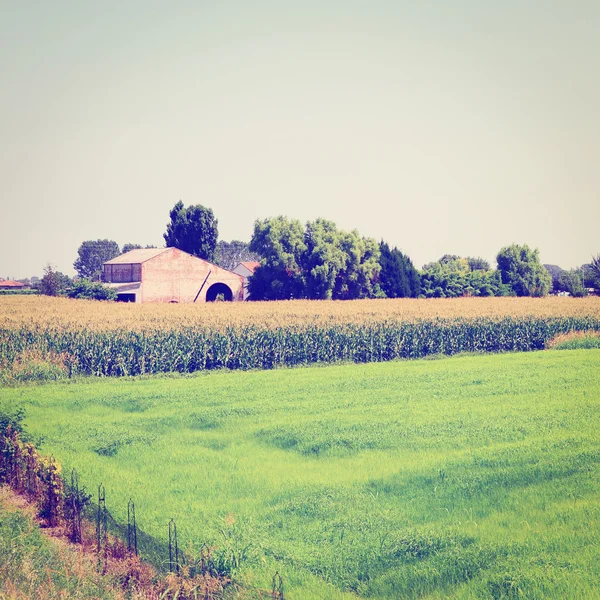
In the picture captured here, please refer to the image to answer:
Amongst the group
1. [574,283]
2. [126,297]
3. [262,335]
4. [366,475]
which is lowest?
[366,475]

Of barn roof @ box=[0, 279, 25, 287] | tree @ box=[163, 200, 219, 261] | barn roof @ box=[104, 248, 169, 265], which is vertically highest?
tree @ box=[163, 200, 219, 261]

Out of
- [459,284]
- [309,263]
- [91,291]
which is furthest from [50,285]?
[459,284]

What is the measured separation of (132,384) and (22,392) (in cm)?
345

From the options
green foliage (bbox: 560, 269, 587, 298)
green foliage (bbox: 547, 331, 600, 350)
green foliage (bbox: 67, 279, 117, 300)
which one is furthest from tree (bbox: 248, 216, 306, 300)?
green foliage (bbox: 547, 331, 600, 350)

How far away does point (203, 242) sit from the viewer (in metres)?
87.2

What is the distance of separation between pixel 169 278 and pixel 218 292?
787 cm

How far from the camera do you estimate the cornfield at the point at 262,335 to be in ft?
89.2

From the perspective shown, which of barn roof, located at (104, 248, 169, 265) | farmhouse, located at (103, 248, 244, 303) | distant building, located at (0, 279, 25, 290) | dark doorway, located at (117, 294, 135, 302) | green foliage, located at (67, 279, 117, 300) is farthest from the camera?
distant building, located at (0, 279, 25, 290)

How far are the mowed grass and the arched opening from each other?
4464cm

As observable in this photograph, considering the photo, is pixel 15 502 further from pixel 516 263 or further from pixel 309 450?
pixel 516 263

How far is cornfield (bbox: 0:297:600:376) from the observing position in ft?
89.2

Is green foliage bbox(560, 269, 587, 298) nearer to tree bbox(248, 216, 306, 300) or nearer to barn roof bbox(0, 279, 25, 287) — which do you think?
tree bbox(248, 216, 306, 300)

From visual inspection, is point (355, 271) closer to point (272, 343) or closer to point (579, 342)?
point (579, 342)

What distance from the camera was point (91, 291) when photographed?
59844mm
